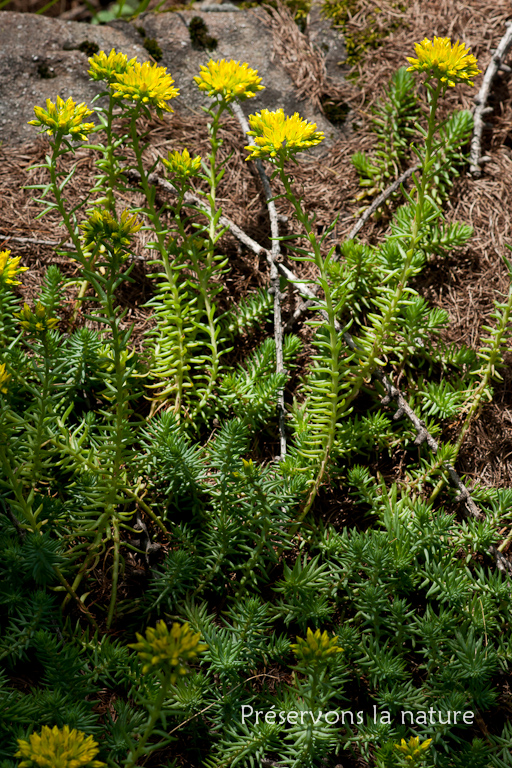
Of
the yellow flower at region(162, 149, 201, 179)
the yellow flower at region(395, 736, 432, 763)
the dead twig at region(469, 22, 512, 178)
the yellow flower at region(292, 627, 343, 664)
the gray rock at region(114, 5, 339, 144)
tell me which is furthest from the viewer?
the gray rock at region(114, 5, 339, 144)

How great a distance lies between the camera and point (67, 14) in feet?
15.8

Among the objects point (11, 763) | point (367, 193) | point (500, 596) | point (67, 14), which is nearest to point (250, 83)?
point (367, 193)

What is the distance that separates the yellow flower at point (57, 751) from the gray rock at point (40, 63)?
3.05 meters

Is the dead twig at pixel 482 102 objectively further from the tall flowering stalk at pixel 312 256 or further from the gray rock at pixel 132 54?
the tall flowering stalk at pixel 312 256

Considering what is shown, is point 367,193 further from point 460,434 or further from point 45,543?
point 45,543

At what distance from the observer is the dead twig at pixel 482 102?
10.0ft

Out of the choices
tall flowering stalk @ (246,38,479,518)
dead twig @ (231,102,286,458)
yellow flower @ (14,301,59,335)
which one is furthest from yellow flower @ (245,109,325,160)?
yellow flower @ (14,301,59,335)

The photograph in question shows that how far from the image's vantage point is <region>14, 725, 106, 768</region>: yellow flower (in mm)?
1211

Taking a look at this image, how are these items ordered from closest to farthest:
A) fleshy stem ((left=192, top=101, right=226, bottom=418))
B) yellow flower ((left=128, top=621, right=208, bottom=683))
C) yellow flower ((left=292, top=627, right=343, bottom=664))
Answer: yellow flower ((left=128, top=621, right=208, bottom=683)) → yellow flower ((left=292, top=627, right=343, bottom=664)) → fleshy stem ((left=192, top=101, right=226, bottom=418))

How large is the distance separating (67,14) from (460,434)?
197 inches

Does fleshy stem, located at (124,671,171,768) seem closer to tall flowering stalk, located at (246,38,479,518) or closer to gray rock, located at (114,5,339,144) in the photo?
tall flowering stalk, located at (246,38,479,518)

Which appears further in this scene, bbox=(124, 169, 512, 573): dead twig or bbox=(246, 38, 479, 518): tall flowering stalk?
bbox=(124, 169, 512, 573): dead twig

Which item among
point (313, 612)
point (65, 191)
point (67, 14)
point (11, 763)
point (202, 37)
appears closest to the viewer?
point (11, 763)

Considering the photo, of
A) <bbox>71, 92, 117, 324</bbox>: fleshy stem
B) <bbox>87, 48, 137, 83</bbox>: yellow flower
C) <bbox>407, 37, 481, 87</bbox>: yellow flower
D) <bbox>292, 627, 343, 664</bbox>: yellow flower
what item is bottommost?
<bbox>292, 627, 343, 664</bbox>: yellow flower
